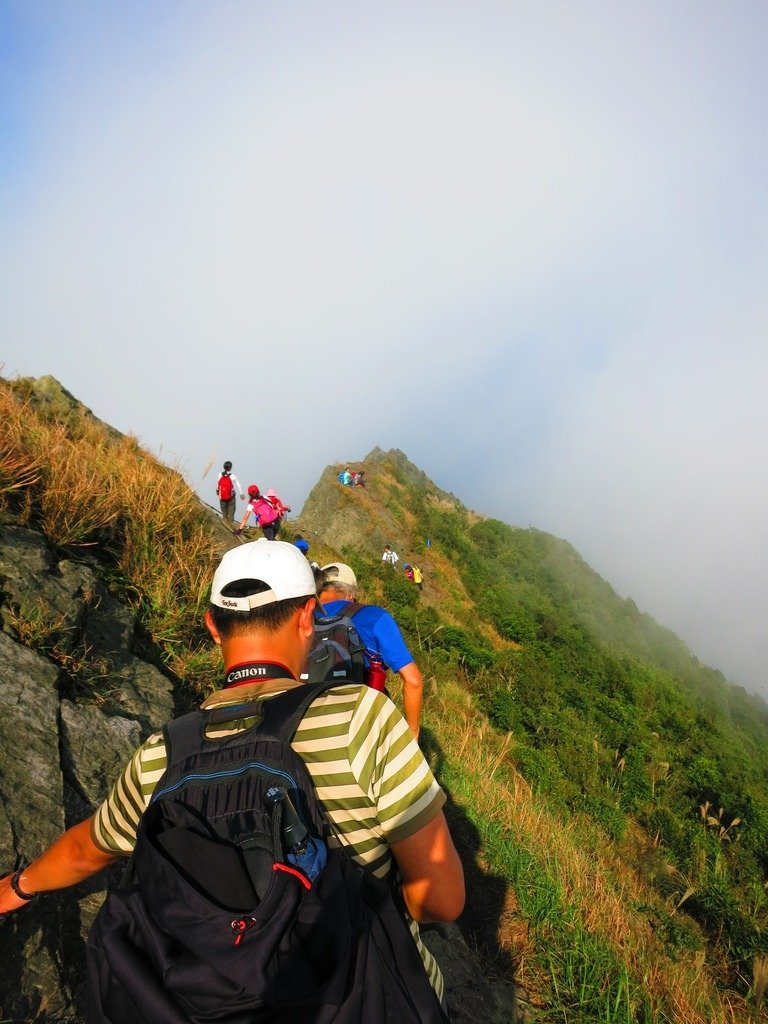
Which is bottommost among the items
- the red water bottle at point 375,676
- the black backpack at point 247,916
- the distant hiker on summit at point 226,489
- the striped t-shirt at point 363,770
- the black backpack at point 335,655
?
the distant hiker on summit at point 226,489

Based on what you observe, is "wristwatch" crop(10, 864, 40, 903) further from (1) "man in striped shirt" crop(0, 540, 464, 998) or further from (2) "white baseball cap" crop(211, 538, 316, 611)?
(2) "white baseball cap" crop(211, 538, 316, 611)

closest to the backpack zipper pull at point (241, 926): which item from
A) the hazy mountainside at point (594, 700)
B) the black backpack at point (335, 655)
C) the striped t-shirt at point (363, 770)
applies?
the striped t-shirt at point (363, 770)

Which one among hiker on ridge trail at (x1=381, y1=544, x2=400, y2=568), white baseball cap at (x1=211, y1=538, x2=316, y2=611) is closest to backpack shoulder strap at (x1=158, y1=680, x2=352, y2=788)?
white baseball cap at (x1=211, y1=538, x2=316, y2=611)

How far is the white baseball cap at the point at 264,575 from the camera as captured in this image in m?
1.84

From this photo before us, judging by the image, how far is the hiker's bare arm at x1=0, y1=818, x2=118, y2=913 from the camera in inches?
75.0

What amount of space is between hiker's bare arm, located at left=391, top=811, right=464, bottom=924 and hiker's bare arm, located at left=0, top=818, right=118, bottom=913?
3.23 feet

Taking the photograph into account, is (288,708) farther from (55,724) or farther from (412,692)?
(412,692)

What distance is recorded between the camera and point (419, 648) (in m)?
12.4

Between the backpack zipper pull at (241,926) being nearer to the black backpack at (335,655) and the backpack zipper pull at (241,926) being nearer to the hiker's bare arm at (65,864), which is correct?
the hiker's bare arm at (65,864)

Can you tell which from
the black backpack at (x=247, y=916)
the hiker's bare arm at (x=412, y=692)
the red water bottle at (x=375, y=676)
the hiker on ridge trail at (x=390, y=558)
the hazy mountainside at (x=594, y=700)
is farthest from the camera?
the hiker on ridge trail at (x=390, y=558)

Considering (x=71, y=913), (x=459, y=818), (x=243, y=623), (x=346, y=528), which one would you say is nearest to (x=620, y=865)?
(x=459, y=818)

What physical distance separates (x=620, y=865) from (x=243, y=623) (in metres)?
6.47

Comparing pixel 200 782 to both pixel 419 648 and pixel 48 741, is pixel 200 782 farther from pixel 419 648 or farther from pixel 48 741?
pixel 419 648

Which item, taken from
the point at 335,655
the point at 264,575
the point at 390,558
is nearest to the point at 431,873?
the point at 264,575
